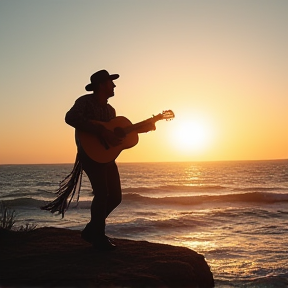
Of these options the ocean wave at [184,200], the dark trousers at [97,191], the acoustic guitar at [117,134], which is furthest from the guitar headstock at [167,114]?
the ocean wave at [184,200]

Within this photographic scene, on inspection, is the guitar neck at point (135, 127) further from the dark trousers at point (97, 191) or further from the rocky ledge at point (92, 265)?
the rocky ledge at point (92, 265)

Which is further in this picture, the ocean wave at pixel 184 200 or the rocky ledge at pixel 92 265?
the ocean wave at pixel 184 200

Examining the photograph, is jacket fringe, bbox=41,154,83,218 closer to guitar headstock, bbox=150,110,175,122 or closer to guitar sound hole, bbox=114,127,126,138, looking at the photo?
guitar sound hole, bbox=114,127,126,138

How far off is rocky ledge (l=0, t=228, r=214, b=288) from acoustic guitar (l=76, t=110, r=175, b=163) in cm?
109

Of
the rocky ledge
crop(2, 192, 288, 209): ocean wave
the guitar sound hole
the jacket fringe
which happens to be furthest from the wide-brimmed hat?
crop(2, 192, 288, 209): ocean wave

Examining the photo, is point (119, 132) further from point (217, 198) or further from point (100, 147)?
point (217, 198)

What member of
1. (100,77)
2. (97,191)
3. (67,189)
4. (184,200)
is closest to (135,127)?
(100,77)

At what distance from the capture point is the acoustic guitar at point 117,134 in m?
4.67

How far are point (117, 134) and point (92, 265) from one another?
1.49 m

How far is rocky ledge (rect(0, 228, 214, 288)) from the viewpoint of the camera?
3756 mm

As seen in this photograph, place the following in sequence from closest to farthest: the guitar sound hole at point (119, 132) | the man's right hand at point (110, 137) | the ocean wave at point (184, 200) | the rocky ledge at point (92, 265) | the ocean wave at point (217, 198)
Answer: the rocky ledge at point (92, 265) < the man's right hand at point (110, 137) < the guitar sound hole at point (119, 132) < the ocean wave at point (184, 200) < the ocean wave at point (217, 198)

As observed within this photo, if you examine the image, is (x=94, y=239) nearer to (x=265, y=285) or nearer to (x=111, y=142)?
(x=111, y=142)

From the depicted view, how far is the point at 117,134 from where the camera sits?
4.82 metres

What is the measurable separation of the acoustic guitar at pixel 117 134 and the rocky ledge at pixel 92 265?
3.57ft
